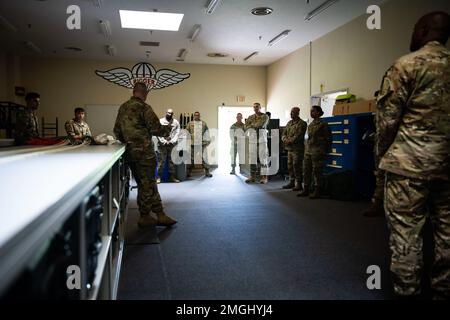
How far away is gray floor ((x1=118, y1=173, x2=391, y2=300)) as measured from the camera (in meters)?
2.09

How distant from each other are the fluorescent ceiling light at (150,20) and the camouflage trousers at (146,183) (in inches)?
136

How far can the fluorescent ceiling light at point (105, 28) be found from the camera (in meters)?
6.09

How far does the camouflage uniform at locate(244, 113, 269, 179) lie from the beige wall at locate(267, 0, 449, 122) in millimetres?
1370

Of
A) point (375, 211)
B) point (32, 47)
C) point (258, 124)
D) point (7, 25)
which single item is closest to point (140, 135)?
point (375, 211)

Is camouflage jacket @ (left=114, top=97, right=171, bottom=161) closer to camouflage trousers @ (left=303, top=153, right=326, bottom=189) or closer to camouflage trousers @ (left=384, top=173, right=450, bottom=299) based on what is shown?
camouflage trousers @ (left=384, top=173, right=450, bottom=299)

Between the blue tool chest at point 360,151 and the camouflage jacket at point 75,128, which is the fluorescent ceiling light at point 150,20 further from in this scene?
the blue tool chest at point 360,151

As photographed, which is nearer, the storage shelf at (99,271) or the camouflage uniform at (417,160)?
the storage shelf at (99,271)

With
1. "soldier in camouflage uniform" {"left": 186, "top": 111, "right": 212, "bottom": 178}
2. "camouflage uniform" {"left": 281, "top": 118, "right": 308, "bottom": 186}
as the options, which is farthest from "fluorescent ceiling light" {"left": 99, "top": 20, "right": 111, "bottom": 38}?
"camouflage uniform" {"left": 281, "top": 118, "right": 308, "bottom": 186}

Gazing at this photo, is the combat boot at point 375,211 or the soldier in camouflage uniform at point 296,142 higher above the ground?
the soldier in camouflage uniform at point 296,142

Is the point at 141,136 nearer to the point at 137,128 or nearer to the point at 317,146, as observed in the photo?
the point at 137,128

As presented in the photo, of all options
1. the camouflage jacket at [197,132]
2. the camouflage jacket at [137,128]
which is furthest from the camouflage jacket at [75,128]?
the camouflage jacket at [137,128]

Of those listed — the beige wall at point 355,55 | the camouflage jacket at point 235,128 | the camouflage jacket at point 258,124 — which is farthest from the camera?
the camouflage jacket at point 235,128
